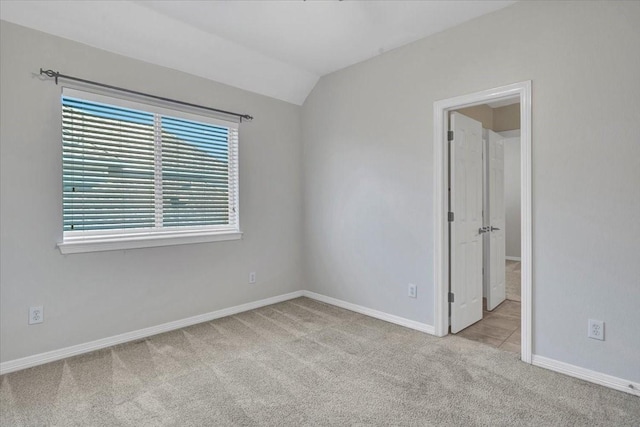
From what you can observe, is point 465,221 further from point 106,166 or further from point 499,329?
point 106,166

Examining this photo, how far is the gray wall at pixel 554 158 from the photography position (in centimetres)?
208

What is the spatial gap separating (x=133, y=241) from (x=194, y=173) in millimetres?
869

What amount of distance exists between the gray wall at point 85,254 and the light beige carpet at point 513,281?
314 centimetres

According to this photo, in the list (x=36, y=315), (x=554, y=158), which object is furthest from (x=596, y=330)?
(x=36, y=315)

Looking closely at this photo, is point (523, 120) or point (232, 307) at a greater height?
point (523, 120)

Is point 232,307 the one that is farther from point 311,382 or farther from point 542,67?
point 542,67

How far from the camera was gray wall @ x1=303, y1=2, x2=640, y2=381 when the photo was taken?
208 centimetres

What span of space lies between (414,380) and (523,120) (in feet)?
6.54

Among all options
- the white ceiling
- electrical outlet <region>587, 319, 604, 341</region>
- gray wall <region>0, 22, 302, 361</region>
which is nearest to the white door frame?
electrical outlet <region>587, 319, 604, 341</region>

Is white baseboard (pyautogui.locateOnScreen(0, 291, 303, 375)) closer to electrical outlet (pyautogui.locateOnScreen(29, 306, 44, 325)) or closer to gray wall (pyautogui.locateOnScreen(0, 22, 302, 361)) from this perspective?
gray wall (pyautogui.locateOnScreen(0, 22, 302, 361))

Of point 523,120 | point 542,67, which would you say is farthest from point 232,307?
point 542,67

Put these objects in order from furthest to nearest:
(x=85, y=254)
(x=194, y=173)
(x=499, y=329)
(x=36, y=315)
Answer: (x=194, y=173) < (x=499, y=329) < (x=85, y=254) < (x=36, y=315)

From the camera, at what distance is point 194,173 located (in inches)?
131

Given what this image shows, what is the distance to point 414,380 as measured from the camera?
2.22 m
